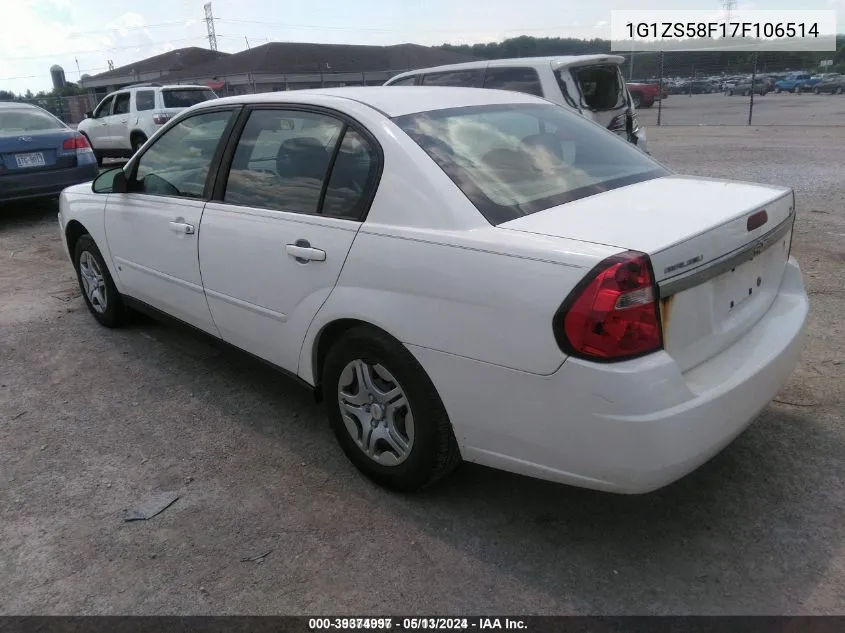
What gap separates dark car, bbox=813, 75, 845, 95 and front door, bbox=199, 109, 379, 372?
4088 cm

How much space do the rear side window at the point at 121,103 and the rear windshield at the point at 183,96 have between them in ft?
3.33

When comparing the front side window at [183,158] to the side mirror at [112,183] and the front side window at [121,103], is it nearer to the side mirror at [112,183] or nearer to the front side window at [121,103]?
the side mirror at [112,183]

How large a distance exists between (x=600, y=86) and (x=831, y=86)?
35.0m

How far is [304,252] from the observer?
288 cm

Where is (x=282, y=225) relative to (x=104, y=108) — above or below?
below

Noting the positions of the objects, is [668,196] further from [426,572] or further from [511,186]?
[426,572]

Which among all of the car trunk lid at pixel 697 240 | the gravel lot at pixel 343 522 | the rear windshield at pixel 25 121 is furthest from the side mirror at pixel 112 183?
the rear windshield at pixel 25 121

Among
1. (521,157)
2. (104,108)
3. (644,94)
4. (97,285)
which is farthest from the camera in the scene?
(644,94)

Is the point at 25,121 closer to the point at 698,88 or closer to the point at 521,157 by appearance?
the point at 521,157

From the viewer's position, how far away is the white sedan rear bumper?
2.07 m

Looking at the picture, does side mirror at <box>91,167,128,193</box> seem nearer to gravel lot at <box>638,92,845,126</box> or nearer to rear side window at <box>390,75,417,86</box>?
rear side window at <box>390,75,417,86</box>

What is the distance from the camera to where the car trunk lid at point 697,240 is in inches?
85.0

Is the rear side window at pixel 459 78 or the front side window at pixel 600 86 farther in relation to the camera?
the rear side window at pixel 459 78

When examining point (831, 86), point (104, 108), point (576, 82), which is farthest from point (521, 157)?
point (831, 86)
